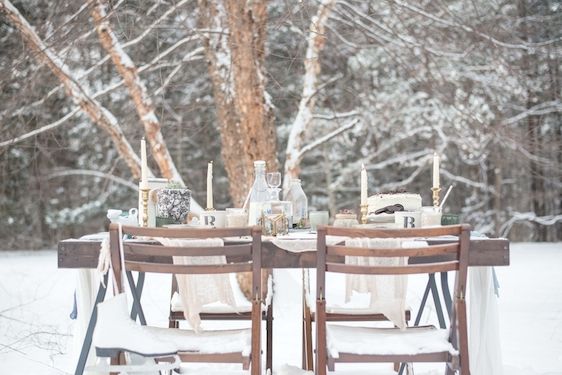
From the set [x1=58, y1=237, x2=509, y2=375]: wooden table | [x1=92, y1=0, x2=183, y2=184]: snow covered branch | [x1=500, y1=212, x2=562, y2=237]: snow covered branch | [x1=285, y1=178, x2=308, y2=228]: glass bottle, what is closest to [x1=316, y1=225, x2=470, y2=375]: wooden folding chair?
[x1=58, y1=237, x2=509, y2=375]: wooden table

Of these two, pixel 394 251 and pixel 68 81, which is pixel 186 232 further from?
pixel 68 81

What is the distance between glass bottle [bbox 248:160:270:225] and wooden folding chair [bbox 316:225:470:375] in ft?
1.61

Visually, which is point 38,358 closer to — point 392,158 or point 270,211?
point 270,211

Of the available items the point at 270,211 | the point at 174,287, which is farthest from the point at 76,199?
the point at 270,211

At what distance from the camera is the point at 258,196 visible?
2.44m

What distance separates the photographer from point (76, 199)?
33.3ft

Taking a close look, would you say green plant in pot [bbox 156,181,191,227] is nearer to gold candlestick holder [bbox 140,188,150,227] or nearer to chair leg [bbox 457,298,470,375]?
gold candlestick holder [bbox 140,188,150,227]

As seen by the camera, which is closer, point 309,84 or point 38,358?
point 38,358

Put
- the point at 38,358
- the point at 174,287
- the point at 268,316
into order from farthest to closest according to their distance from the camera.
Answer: the point at 38,358, the point at 174,287, the point at 268,316

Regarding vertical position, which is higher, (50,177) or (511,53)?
(511,53)

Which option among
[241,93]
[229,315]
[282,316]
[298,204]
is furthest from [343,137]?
[229,315]

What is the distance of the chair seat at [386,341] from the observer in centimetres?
189

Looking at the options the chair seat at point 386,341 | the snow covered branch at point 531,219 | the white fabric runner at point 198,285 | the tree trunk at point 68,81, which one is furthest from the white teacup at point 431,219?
the snow covered branch at point 531,219

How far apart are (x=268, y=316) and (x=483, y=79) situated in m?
5.91
